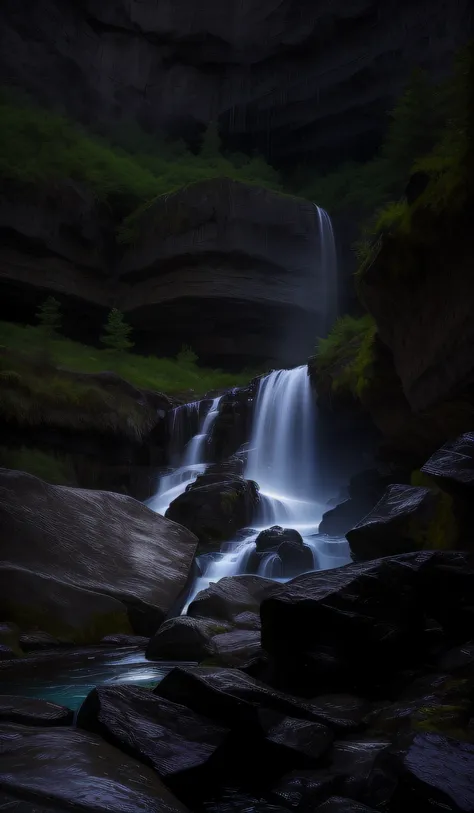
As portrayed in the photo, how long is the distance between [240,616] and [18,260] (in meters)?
19.1

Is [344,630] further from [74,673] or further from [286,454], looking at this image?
[286,454]

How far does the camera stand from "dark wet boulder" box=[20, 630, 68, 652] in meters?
6.17

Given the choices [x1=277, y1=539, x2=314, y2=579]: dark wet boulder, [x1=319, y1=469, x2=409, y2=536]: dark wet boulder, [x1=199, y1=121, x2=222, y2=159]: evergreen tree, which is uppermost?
[x1=199, y1=121, x2=222, y2=159]: evergreen tree

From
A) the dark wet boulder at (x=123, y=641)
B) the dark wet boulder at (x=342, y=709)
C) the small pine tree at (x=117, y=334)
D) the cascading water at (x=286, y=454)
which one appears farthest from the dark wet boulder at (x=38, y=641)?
the small pine tree at (x=117, y=334)

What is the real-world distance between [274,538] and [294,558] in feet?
2.95

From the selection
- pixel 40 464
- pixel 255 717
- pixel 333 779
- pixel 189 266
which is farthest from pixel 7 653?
pixel 189 266

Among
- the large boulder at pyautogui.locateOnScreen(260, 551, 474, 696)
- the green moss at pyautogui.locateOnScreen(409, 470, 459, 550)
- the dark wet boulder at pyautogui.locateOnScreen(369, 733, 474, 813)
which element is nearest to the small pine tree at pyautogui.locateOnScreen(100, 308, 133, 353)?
the green moss at pyautogui.locateOnScreen(409, 470, 459, 550)

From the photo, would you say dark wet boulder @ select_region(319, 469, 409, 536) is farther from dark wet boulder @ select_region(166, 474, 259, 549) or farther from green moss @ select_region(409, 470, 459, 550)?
green moss @ select_region(409, 470, 459, 550)

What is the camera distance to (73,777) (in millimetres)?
2816

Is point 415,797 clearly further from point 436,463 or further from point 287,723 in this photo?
point 436,463

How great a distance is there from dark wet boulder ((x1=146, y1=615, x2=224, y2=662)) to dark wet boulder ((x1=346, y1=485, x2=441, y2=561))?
219cm

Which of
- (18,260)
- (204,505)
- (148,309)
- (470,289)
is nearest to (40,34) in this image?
(18,260)

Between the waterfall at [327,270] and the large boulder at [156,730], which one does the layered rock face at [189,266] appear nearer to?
the waterfall at [327,270]

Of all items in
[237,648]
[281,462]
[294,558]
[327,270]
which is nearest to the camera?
[237,648]
